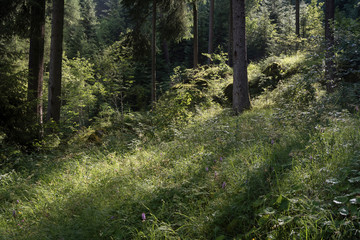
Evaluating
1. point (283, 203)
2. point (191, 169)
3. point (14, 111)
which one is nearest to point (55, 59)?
point (14, 111)

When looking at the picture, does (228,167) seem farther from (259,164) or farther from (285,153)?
(285,153)

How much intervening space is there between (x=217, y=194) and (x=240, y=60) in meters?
6.97

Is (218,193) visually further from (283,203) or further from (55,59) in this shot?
(55,59)

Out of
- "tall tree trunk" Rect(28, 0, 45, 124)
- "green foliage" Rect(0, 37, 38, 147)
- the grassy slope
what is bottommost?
the grassy slope

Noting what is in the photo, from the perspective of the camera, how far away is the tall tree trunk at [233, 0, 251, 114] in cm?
851

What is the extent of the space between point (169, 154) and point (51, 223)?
2.43 metres

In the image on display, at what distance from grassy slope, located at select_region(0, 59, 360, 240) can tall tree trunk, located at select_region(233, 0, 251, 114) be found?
386cm

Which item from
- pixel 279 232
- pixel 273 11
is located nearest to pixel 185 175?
pixel 279 232

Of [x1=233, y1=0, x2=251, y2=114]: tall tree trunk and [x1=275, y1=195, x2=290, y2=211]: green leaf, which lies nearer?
[x1=275, y1=195, x2=290, y2=211]: green leaf

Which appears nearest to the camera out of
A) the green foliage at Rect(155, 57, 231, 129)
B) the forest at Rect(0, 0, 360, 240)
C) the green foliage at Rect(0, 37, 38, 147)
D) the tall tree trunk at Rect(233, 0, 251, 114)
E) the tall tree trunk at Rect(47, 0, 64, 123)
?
the forest at Rect(0, 0, 360, 240)

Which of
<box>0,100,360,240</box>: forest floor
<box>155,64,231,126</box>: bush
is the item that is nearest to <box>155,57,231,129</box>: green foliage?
<box>155,64,231,126</box>: bush

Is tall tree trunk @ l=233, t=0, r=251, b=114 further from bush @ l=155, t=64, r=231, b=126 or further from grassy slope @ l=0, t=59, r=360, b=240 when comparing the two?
grassy slope @ l=0, t=59, r=360, b=240

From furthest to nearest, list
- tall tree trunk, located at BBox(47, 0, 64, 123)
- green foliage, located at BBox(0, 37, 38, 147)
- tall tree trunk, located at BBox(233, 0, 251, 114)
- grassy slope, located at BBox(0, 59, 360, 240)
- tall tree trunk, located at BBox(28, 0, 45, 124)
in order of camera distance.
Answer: tall tree trunk, located at BBox(28, 0, 45, 124) → tall tree trunk, located at BBox(47, 0, 64, 123) → tall tree trunk, located at BBox(233, 0, 251, 114) → green foliage, located at BBox(0, 37, 38, 147) → grassy slope, located at BBox(0, 59, 360, 240)

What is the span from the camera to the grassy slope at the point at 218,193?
2053 mm
